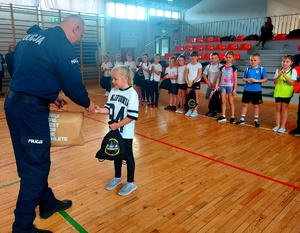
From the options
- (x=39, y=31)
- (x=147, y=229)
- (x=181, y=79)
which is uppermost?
(x=39, y=31)

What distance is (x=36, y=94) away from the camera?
70.5 inches

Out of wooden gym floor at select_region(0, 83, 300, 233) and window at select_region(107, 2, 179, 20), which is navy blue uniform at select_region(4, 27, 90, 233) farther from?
window at select_region(107, 2, 179, 20)

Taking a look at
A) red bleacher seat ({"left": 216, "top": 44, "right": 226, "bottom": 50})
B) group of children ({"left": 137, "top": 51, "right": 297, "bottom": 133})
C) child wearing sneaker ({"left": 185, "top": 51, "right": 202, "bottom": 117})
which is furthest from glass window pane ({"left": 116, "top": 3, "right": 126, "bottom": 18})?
child wearing sneaker ({"left": 185, "top": 51, "right": 202, "bottom": 117})

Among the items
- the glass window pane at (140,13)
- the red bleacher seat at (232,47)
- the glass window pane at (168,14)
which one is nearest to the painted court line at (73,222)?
the red bleacher seat at (232,47)

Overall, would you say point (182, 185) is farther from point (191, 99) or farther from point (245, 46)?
point (245, 46)

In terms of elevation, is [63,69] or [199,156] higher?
[63,69]

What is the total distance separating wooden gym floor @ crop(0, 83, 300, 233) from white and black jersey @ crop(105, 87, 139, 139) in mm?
728

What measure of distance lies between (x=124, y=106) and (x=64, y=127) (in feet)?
Answer: 2.22

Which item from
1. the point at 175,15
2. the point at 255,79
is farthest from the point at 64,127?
the point at 175,15

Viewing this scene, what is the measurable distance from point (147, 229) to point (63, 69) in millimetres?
1468

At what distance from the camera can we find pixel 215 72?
5945 mm

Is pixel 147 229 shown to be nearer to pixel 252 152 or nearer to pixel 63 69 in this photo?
pixel 63 69

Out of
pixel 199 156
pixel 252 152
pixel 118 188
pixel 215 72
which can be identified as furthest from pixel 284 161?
pixel 215 72

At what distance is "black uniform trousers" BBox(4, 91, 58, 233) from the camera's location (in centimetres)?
181
